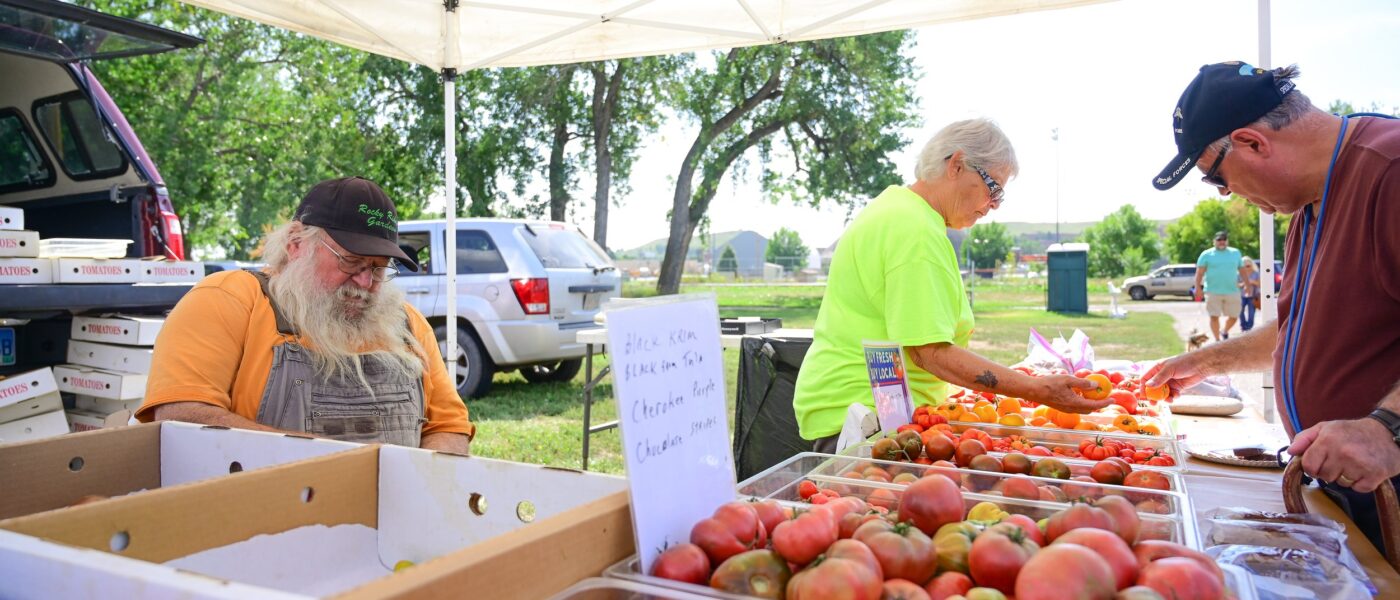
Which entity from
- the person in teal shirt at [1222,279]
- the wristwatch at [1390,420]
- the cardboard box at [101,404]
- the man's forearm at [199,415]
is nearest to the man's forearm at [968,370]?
the wristwatch at [1390,420]

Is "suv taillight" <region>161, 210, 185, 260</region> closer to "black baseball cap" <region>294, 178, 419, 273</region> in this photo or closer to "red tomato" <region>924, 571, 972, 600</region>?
"black baseball cap" <region>294, 178, 419, 273</region>

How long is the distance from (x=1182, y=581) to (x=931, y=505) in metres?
0.36

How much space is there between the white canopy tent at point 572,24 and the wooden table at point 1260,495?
2657 millimetres

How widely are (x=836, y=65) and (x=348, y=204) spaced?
19.6m

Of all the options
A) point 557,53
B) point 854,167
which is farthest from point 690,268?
point 557,53

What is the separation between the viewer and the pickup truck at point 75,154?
4.21 metres

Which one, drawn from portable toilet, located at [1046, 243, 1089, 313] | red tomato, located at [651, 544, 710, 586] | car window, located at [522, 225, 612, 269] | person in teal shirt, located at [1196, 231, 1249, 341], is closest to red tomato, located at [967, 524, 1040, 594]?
red tomato, located at [651, 544, 710, 586]

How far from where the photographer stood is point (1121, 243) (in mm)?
71188

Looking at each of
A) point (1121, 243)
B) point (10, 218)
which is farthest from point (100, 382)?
point (1121, 243)

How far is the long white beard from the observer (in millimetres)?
2486

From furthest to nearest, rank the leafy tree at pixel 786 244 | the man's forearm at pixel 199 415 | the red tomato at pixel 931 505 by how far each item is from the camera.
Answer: the leafy tree at pixel 786 244 → the man's forearm at pixel 199 415 → the red tomato at pixel 931 505

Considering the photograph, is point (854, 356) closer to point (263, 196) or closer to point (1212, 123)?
point (1212, 123)

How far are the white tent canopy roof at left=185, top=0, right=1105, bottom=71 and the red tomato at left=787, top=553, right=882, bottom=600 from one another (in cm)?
392

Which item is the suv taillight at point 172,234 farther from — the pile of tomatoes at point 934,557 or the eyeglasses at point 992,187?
the pile of tomatoes at point 934,557
